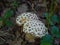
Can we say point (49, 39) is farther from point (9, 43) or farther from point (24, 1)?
point (24, 1)

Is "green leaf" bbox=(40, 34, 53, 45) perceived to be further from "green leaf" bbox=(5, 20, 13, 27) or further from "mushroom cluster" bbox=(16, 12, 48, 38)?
"green leaf" bbox=(5, 20, 13, 27)

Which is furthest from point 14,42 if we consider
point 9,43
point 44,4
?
point 44,4

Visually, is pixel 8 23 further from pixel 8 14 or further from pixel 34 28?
pixel 34 28

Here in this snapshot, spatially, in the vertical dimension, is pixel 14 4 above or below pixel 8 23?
above

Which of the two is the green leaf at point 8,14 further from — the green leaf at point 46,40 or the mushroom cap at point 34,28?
the green leaf at point 46,40

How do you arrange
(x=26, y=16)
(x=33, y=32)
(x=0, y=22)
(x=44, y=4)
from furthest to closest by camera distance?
(x=44, y=4)
(x=0, y=22)
(x=26, y=16)
(x=33, y=32)

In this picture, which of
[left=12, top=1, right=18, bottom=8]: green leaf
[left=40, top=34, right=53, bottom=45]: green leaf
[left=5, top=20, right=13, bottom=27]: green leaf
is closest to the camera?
[left=40, top=34, right=53, bottom=45]: green leaf

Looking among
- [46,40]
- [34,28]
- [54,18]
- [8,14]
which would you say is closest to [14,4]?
[8,14]

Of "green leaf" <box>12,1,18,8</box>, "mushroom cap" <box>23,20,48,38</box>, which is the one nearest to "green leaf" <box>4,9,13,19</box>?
"green leaf" <box>12,1,18,8</box>
